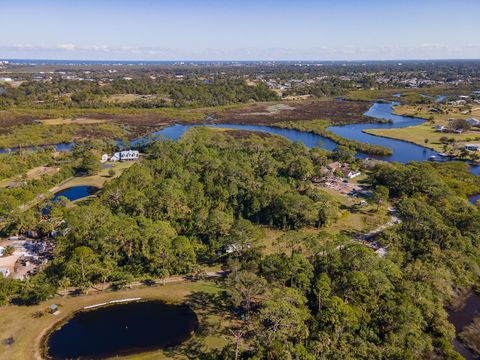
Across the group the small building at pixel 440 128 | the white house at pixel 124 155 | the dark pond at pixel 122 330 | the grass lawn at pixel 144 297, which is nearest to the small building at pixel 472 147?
the small building at pixel 440 128

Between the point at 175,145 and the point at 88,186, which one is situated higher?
the point at 175,145

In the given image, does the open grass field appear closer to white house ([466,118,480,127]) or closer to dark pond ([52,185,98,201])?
white house ([466,118,480,127])

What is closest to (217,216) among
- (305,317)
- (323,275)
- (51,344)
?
(323,275)

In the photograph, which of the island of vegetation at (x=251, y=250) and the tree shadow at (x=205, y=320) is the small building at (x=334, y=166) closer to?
the island of vegetation at (x=251, y=250)

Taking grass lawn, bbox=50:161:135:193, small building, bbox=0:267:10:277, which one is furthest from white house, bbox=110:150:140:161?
small building, bbox=0:267:10:277

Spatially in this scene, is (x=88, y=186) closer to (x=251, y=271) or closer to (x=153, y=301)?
(x=153, y=301)

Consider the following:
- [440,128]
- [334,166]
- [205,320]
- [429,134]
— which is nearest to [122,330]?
[205,320]
